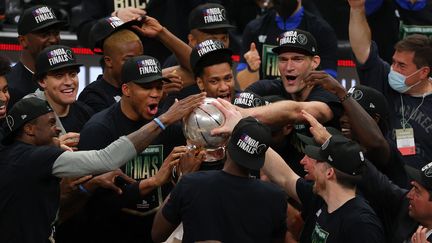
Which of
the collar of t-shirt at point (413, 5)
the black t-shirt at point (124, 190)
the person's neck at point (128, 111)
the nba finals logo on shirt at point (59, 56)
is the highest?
the nba finals logo on shirt at point (59, 56)

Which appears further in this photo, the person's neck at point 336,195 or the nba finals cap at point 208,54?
the nba finals cap at point 208,54

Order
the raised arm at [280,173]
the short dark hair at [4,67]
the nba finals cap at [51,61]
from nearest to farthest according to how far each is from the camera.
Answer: the raised arm at [280,173] → the short dark hair at [4,67] → the nba finals cap at [51,61]

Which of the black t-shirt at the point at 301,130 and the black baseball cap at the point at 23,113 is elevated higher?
the black baseball cap at the point at 23,113

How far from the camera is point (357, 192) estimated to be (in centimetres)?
772

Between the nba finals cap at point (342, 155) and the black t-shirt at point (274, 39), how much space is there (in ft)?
10.8

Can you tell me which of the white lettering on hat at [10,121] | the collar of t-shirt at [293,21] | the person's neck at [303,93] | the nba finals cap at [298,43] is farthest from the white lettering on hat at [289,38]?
the white lettering on hat at [10,121]

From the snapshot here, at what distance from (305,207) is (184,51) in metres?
2.29

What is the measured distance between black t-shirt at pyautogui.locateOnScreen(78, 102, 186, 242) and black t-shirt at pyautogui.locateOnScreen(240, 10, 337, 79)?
2658 millimetres

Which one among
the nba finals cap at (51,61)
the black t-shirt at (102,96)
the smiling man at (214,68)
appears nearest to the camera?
the smiling man at (214,68)

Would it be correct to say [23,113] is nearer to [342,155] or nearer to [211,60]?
[211,60]

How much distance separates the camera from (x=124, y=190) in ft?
25.9

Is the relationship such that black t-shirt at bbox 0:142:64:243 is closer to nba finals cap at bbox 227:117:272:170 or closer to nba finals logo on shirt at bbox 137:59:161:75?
nba finals logo on shirt at bbox 137:59:161:75

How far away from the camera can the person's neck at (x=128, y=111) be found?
8.09m

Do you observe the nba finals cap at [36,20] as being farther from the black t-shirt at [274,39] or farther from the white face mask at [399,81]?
the white face mask at [399,81]
